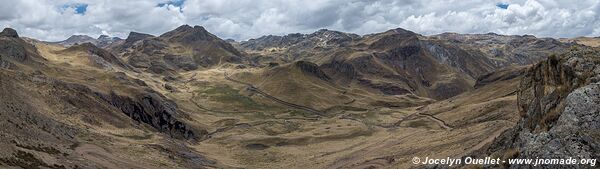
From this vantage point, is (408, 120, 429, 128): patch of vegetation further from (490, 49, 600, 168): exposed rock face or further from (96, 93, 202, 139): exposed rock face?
(490, 49, 600, 168): exposed rock face

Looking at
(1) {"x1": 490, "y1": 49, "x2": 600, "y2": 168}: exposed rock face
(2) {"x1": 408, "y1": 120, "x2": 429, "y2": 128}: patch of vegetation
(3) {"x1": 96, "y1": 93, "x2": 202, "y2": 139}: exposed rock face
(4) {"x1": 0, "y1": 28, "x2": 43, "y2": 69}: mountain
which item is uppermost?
(4) {"x1": 0, "y1": 28, "x2": 43, "y2": 69}: mountain

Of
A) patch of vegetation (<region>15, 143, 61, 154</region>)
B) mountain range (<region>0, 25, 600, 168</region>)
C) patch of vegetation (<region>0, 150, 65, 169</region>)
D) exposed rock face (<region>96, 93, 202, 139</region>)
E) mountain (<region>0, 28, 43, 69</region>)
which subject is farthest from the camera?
mountain (<region>0, 28, 43, 69</region>)

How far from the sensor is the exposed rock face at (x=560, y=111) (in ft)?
104

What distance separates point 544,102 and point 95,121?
84.5 metres

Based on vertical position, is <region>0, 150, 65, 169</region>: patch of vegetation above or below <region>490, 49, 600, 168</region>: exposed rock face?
below

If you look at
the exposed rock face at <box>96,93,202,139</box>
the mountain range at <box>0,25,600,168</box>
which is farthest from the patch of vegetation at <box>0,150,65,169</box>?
the exposed rock face at <box>96,93,202,139</box>

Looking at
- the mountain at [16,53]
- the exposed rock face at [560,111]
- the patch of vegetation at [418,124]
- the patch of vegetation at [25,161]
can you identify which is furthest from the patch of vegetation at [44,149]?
the mountain at [16,53]

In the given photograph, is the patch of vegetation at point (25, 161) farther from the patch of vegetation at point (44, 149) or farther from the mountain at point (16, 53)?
the mountain at point (16, 53)

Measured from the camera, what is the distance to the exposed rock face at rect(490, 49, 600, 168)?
3172 cm

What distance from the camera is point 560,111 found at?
3462 cm

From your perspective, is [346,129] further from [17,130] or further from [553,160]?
[553,160]

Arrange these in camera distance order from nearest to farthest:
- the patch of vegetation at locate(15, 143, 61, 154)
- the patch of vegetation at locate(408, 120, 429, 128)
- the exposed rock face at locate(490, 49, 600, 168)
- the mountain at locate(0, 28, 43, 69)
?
1. the exposed rock face at locate(490, 49, 600, 168)
2. the patch of vegetation at locate(15, 143, 61, 154)
3. the patch of vegetation at locate(408, 120, 429, 128)
4. the mountain at locate(0, 28, 43, 69)

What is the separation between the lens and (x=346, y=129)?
5472 inches

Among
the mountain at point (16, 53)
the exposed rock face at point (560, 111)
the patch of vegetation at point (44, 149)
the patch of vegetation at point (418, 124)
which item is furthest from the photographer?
the mountain at point (16, 53)
